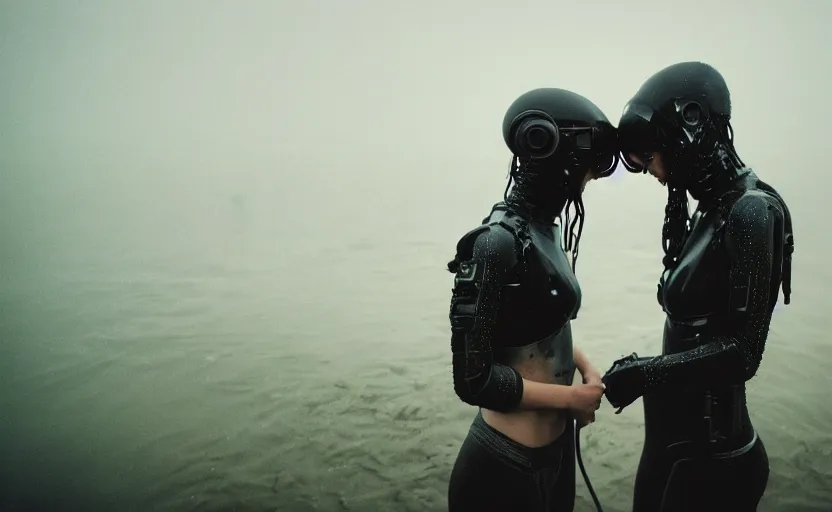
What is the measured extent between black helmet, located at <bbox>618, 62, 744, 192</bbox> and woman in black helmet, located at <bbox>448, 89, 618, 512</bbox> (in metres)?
0.13

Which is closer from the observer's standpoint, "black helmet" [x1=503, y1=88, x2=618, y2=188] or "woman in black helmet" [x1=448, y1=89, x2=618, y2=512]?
"woman in black helmet" [x1=448, y1=89, x2=618, y2=512]

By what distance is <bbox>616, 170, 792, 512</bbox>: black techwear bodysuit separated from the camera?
1735mm

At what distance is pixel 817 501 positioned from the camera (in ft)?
12.0

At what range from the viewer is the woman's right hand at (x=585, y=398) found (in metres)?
1.78

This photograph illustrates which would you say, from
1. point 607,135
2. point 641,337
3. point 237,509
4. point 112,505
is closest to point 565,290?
point 607,135

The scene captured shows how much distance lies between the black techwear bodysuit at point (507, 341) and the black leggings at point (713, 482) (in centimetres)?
35

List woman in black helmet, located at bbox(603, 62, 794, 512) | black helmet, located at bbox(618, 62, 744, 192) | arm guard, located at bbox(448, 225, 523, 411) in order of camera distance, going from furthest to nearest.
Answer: black helmet, located at bbox(618, 62, 744, 192) → woman in black helmet, located at bbox(603, 62, 794, 512) → arm guard, located at bbox(448, 225, 523, 411)

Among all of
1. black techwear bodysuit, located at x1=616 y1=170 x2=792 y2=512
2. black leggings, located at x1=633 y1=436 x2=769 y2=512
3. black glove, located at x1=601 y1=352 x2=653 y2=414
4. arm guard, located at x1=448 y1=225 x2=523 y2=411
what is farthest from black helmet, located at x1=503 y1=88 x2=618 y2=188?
black leggings, located at x1=633 y1=436 x2=769 y2=512

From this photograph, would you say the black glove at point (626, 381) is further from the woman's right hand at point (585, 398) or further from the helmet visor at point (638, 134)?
the helmet visor at point (638, 134)

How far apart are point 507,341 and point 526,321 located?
86 mm

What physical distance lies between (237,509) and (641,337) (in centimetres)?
453

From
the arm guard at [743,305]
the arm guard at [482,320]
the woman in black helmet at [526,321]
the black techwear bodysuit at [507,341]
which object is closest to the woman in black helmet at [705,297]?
the arm guard at [743,305]

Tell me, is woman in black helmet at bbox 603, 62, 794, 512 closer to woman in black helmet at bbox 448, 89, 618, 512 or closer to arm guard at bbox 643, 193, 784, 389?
arm guard at bbox 643, 193, 784, 389

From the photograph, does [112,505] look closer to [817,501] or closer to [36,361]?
[36,361]
